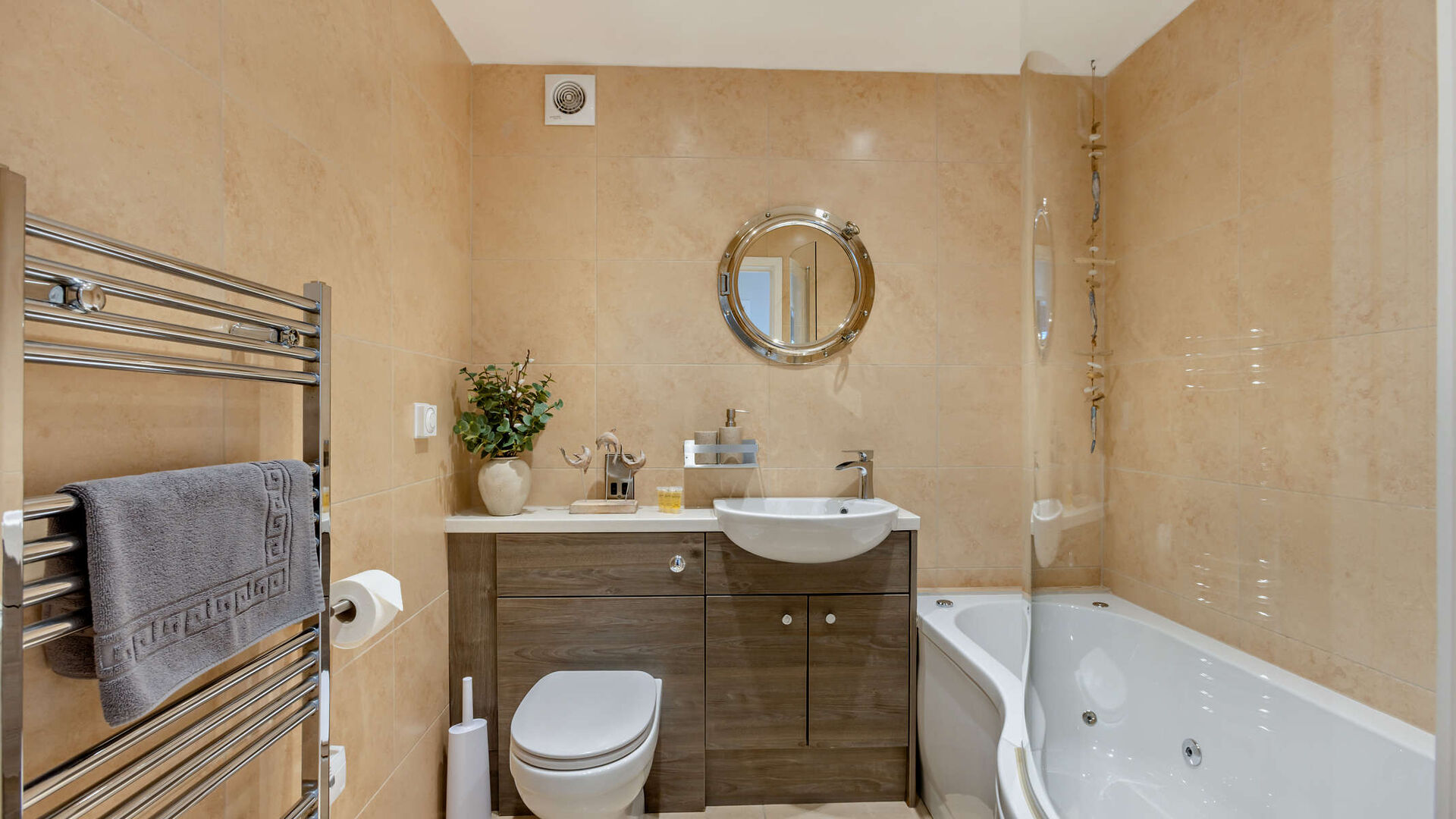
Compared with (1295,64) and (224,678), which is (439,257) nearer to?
(224,678)

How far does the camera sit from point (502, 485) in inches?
75.6

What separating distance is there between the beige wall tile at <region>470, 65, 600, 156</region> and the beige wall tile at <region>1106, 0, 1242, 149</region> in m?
1.87

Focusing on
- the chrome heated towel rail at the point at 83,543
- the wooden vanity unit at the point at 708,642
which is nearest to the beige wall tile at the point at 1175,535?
the chrome heated towel rail at the point at 83,543

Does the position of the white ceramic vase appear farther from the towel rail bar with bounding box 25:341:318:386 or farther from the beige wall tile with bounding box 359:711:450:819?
the towel rail bar with bounding box 25:341:318:386

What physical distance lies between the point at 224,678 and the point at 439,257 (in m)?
1.35

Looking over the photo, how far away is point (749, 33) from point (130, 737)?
2.19 m

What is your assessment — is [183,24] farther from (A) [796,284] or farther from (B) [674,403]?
(A) [796,284]

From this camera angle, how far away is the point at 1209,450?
1.85ft

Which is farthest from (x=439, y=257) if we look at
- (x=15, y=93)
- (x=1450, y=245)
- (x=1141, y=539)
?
(x=1450, y=245)

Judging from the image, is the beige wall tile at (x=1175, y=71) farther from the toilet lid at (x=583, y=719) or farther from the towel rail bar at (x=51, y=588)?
the toilet lid at (x=583, y=719)

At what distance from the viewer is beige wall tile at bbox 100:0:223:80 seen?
2.63 feet

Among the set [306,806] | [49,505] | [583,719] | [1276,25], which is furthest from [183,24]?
[583,719]

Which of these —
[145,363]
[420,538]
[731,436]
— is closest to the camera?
[145,363]

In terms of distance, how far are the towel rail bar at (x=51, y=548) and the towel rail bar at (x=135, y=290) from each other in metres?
0.25
